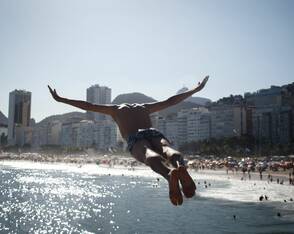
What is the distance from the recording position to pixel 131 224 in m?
33.3

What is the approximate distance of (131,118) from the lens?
7766mm

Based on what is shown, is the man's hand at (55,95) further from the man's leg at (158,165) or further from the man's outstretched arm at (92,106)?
the man's leg at (158,165)

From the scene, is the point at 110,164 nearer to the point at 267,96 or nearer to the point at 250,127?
the point at 250,127

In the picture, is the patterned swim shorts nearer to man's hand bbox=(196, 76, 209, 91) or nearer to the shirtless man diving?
the shirtless man diving

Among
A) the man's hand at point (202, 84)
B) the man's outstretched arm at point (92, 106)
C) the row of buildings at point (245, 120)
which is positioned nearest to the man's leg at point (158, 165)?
the man's outstretched arm at point (92, 106)

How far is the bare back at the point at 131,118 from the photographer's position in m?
7.73

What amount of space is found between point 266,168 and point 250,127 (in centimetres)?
7429

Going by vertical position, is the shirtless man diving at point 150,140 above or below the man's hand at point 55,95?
below

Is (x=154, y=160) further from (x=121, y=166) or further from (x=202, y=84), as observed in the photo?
(x=121, y=166)

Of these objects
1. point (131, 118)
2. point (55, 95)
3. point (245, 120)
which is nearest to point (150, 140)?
point (131, 118)

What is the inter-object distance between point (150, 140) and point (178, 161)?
1.14 m

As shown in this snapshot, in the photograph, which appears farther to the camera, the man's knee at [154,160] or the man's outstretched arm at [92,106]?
the man's outstretched arm at [92,106]

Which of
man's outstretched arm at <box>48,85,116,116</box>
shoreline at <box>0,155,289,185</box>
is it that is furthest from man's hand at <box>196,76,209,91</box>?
shoreline at <box>0,155,289,185</box>

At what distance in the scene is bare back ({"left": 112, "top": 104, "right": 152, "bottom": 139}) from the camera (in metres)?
7.73
